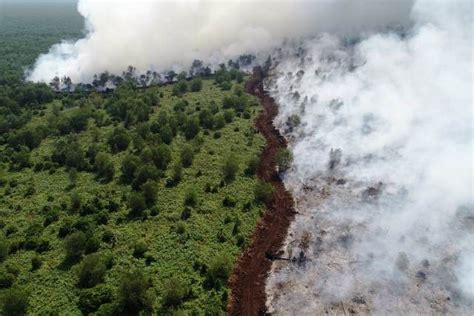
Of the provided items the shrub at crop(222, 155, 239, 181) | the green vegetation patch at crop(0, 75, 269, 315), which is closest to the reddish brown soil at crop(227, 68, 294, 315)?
the green vegetation patch at crop(0, 75, 269, 315)

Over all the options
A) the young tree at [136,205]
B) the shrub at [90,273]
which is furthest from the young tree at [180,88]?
the shrub at [90,273]

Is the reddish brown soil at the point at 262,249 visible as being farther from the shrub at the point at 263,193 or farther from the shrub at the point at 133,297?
the shrub at the point at 133,297

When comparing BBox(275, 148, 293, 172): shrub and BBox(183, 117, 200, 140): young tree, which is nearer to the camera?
BBox(275, 148, 293, 172): shrub

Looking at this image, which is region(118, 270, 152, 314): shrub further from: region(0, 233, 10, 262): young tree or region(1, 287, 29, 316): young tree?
region(0, 233, 10, 262): young tree

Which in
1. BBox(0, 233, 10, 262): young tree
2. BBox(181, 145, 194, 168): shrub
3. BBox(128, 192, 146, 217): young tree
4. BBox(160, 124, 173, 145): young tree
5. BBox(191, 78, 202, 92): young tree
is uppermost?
BBox(191, 78, 202, 92): young tree

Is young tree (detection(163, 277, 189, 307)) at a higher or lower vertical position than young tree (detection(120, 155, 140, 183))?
lower

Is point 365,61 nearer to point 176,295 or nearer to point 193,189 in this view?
point 193,189

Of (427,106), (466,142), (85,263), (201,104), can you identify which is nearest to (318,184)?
(466,142)
